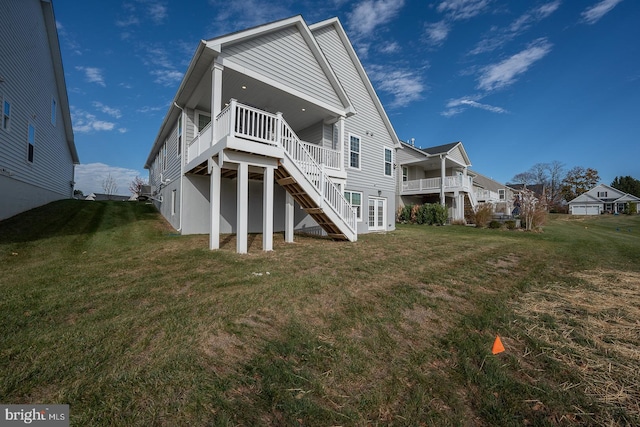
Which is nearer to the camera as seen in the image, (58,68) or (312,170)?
(312,170)

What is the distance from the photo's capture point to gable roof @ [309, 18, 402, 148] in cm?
1252

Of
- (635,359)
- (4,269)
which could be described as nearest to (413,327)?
(635,359)

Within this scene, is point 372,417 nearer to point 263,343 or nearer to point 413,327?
point 263,343

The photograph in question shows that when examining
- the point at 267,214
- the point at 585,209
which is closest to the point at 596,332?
the point at 267,214

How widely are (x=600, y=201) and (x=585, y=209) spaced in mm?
2317

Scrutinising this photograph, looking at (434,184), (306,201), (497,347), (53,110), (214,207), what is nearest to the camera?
(497,347)

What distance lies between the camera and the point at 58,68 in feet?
44.6

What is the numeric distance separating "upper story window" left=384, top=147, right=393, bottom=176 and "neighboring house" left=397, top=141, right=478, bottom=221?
6564mm

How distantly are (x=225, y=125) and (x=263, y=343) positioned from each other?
6.04 meters

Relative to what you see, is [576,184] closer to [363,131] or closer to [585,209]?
[585,209]

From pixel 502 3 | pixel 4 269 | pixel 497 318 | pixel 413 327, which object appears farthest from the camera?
pixel 502 3

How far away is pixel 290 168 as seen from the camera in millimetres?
7938

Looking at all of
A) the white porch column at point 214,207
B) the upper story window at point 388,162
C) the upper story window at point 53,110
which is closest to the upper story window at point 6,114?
the upper story window at point 53,110

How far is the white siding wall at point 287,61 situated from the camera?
821 cm
